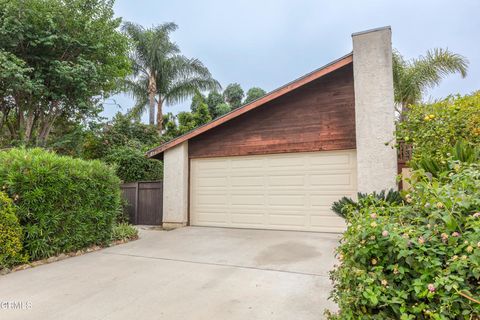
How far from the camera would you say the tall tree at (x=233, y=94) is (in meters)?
20.6

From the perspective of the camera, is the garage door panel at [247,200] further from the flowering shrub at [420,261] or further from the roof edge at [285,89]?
the flowering shrub at [420,261]

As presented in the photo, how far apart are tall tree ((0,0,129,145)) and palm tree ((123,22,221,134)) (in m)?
4.68

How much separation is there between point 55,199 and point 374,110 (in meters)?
6.65

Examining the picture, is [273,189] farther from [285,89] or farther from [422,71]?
[422,71]

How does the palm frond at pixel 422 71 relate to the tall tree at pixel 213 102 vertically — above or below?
below

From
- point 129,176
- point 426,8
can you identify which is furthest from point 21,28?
point 426,8

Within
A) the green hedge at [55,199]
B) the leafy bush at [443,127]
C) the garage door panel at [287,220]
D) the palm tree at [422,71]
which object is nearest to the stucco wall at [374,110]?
the garage door panel at [287,220]

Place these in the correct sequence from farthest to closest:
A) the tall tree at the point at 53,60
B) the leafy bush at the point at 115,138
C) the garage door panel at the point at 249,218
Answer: the leafy bush at the point at 115,138, the tall tree at the point at 53,60, the garage door panel at the point at 249,218

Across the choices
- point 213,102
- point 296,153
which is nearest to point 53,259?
point 296,153

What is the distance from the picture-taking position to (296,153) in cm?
744

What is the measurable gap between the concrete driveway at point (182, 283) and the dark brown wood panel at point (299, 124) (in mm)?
2647

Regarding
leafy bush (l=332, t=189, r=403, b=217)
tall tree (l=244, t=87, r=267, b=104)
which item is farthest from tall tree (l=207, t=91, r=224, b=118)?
leafy bush (l=332, t=189, r=403, b=217)

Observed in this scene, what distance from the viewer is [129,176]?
35.0 ft

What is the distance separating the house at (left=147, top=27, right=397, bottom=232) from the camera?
645 cm
